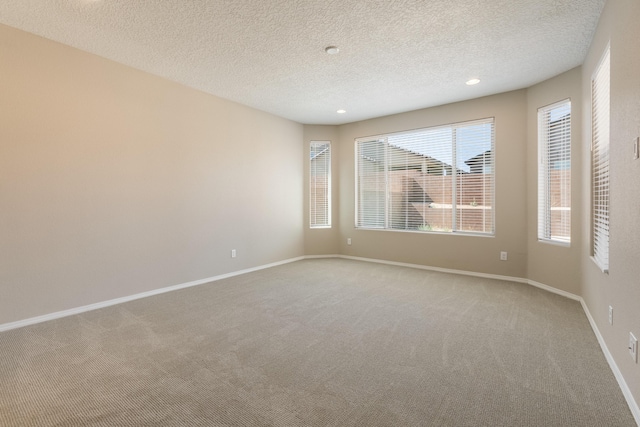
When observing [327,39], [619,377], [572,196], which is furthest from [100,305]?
[572,196]

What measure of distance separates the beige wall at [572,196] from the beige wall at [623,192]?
3.97 ft

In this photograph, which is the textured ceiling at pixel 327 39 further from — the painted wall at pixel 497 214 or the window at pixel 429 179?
the window at pixel 429 179

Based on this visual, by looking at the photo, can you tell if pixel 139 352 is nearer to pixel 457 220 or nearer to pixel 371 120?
pixel 457 220

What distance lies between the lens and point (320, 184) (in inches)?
256

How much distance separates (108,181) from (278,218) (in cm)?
285

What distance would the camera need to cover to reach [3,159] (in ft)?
9.24

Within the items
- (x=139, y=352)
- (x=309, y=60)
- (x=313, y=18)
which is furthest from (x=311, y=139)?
(x=139, y=352)

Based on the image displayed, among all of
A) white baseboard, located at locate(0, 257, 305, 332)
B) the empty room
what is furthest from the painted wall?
white baseboard, located at locate(0, 257, 305, 332)

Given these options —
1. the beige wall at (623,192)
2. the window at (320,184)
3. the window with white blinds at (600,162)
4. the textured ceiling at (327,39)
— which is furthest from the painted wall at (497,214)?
the beige wall at (623,192)

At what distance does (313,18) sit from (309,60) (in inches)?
31.0

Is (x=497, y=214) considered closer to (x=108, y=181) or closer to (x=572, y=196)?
(x=572, y=196)

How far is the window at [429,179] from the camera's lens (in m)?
4.86

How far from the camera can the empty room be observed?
1.91 meters

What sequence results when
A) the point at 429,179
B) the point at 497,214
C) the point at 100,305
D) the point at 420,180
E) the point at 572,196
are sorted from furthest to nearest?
1. the point at 420,180
2. the point at 429,179
3. the point at 497,214
4. the point at 572,196
5. the point at 100,305
